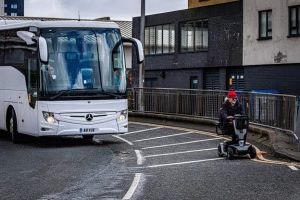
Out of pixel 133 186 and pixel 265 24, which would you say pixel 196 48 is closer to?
pixel 265 24

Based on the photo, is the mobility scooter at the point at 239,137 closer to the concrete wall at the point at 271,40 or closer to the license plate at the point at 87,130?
the license plate at the point at 87,130

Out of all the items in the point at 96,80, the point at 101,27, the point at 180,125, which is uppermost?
the point at 101,27

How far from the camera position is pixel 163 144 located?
2073cm

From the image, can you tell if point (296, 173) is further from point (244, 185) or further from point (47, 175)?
point (47, 175)

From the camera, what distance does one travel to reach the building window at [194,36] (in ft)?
157

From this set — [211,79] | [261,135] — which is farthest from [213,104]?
[211,79]

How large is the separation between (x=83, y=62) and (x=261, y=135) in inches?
238

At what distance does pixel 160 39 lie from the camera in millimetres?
52875

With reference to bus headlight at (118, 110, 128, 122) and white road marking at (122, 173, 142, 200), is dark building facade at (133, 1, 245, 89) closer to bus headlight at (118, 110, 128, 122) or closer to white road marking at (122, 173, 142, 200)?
bus headlight at (118, 110, 128, 122)

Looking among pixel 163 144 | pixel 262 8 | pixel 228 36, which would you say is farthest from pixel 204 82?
pixel 163 144

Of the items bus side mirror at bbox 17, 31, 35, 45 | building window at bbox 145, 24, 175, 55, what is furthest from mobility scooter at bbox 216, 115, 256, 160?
building window at bbox 145, 24, 175, 55

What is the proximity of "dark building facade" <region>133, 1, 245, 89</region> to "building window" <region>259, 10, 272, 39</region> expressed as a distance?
5.61 ft

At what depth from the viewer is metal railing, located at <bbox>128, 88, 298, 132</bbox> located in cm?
2131

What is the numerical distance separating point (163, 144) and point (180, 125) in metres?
7.82
